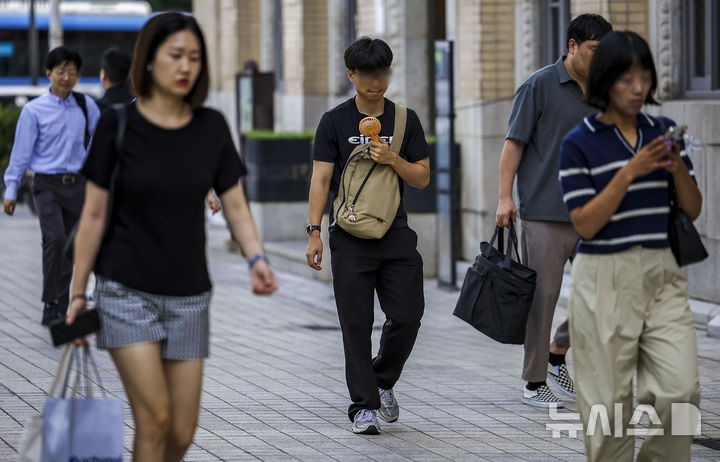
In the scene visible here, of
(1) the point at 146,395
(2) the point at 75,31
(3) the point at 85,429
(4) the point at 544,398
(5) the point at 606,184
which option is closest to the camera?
(3) the point at 85,429

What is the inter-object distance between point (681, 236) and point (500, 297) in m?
2.09

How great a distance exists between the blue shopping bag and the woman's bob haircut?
3.38 feet

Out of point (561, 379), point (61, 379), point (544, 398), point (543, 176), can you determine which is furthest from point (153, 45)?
point (561, 379)

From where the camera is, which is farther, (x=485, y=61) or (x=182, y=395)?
(x=485, y=61)

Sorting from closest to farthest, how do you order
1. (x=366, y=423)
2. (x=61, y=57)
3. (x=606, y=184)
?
(x=606, y=184), (x=366, y=423), (x=61, y=57)

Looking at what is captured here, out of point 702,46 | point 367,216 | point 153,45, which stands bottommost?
point 367,216

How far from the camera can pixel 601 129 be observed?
15.8 ft

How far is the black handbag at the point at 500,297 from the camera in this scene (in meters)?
6.84

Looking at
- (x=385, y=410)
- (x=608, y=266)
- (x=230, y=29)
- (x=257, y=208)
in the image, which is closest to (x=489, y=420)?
(x=385, y=410)

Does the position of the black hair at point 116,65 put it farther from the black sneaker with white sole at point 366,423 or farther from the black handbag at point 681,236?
the black handbag at point 681,236

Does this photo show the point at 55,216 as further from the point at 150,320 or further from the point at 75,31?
the point at 75,31

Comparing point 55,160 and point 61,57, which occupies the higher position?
point 61,57

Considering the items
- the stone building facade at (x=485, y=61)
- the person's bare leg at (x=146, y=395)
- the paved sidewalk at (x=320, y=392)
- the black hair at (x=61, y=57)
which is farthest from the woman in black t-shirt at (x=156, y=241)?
the stone building facade at (x=485, y=61)

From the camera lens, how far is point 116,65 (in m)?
10.4
